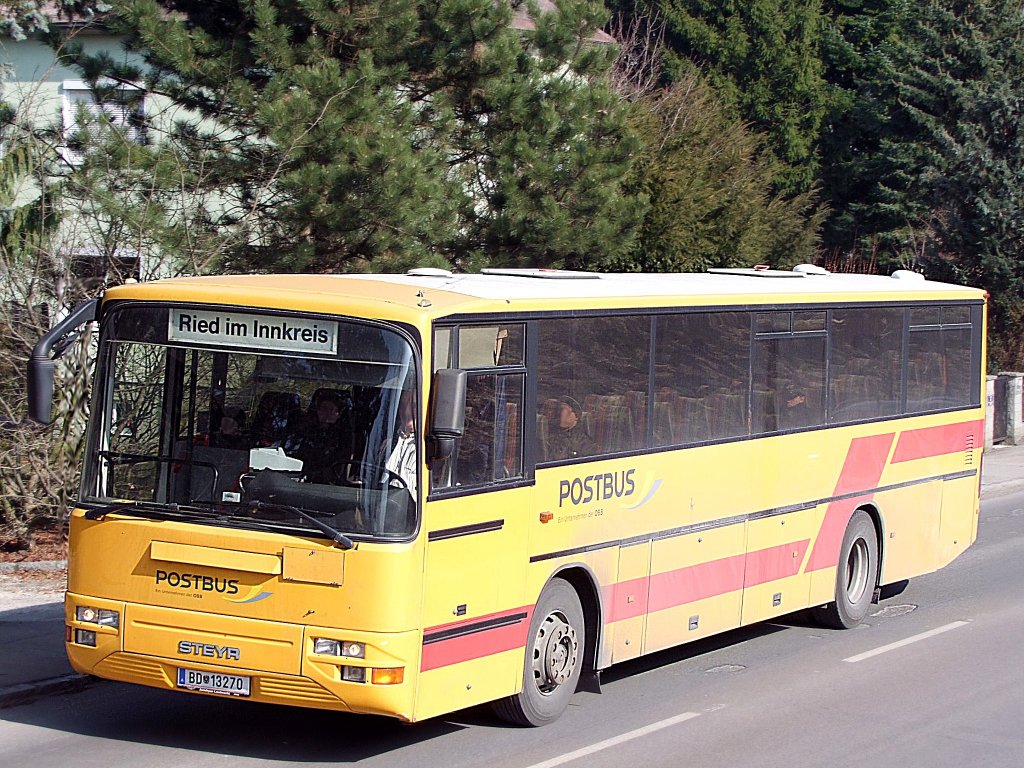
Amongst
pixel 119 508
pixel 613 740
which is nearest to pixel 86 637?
pixel 119 508

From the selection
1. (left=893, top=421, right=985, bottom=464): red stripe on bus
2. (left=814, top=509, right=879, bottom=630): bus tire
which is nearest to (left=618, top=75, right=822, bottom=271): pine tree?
(left=893, top=421, right=985, bottom=464): red stripe on bus

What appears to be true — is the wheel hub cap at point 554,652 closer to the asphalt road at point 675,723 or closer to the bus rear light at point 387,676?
the asphalt road at point 675,723

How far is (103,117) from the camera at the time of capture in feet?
51.5

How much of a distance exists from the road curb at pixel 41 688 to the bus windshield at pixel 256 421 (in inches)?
73.6

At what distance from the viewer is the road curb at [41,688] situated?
31.4ft

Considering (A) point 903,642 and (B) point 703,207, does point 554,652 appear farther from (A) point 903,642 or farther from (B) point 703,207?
(B) point 703,207

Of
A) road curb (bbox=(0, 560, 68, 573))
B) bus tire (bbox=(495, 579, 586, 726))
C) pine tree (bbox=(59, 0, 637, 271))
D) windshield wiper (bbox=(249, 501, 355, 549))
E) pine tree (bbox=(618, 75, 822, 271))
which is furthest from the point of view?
pine tree (bbox=(618, 75, 822, 271))

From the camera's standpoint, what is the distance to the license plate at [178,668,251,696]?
8094mm

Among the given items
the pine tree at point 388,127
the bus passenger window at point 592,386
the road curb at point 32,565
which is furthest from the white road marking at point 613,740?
the pine tree at point 388,127

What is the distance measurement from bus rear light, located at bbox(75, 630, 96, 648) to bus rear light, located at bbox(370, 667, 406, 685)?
1.79m

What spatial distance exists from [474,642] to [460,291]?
2.09 meters

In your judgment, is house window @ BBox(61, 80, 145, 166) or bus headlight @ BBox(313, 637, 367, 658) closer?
bus headlight @ BBox(313, 637, 367, 658)

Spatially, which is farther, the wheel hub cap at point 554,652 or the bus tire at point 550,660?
the wheel hub cap at point 554,652

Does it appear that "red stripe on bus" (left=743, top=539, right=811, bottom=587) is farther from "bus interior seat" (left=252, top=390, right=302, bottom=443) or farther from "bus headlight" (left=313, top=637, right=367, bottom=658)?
"bus interior seat" (left=252, top=390, right=302, bottom=443)
